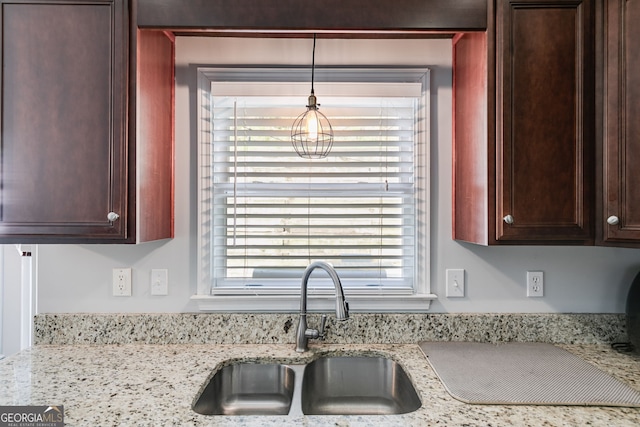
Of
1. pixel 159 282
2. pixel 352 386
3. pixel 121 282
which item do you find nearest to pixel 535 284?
pixel 352 386

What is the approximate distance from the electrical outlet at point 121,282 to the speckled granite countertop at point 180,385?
211mm

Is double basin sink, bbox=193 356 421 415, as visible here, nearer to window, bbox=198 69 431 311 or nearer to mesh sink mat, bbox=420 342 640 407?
mesh sink mat, bbox=420 342 640 407

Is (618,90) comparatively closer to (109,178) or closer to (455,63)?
(455,63)

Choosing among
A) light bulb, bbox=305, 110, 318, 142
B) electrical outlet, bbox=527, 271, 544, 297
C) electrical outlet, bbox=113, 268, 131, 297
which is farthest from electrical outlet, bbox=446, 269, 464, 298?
electrical outlet, bbox=113, 268, 131, 297

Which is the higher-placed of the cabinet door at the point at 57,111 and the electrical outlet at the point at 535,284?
the cabinet door at the point at 57,111

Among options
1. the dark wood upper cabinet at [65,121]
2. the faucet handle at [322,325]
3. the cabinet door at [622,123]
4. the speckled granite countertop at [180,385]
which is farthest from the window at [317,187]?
the cabinet door at [622,123]

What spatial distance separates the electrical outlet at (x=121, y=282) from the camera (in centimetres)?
160

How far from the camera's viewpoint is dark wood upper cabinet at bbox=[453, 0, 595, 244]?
4.30ft

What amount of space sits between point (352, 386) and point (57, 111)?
146cm

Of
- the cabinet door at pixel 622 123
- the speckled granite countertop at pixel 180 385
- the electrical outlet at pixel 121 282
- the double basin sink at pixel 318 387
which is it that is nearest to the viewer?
the speckled granite countertop at pixel 180 385

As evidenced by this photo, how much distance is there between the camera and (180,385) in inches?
47.8

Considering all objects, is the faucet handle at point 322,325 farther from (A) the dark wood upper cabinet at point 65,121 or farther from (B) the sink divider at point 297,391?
(A) the dark wood upper cabinet at point 65,121

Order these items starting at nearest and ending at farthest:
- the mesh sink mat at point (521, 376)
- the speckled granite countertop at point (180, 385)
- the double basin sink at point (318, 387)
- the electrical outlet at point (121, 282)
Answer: the speckled granite countertop at point (180, 385) < the mesh sink mat at point (521, 376) < the double basin sink at point (318, 387) < the electrical outlet at point (121, 282)

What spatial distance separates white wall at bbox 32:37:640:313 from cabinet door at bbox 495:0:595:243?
342 mm
